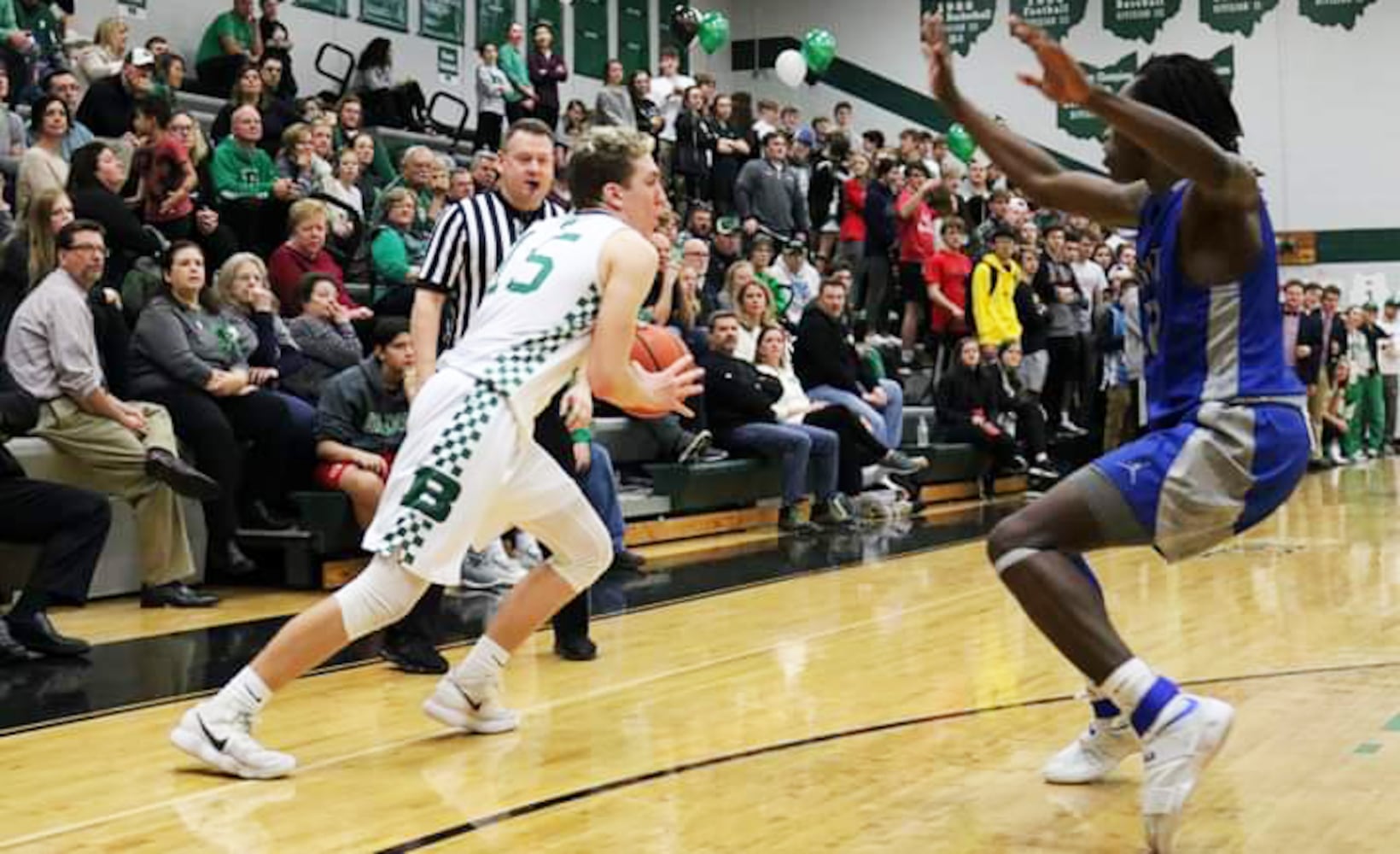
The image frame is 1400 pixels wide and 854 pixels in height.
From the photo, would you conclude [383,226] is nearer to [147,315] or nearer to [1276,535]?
[147,315]

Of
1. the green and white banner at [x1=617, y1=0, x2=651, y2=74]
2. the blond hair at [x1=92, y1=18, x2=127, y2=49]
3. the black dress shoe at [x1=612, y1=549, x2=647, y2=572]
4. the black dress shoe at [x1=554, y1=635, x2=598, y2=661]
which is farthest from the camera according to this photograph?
the green and white banner at [x1=617, y1=0, x2=651, y2=74]

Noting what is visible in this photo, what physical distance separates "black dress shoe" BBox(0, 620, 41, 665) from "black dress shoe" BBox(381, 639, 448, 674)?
4.31 ft

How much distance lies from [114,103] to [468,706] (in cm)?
773

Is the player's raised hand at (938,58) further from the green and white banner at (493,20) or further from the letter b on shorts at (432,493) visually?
the green and white banner at (493,20)

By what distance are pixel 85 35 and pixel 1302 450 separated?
13.1 meters

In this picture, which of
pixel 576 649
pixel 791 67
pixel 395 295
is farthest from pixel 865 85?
pixel 576 649

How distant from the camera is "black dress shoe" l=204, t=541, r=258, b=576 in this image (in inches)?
330

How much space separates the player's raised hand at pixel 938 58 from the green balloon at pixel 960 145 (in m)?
16.9

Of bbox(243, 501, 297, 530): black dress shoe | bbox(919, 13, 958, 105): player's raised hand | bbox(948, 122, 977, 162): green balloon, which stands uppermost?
bbox(948, 122, 977, 162): green balloon

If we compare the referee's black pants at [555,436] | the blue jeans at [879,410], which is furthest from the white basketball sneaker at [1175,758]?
the blue jeans at [879,410]

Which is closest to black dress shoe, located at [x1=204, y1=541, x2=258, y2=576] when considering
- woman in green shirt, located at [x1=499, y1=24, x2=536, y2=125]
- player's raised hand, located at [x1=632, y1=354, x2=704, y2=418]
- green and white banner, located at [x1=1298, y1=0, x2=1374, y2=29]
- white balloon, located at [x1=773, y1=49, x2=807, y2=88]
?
player's raised hand, located at [x1=632, y1=354, x2=704, y2=418]

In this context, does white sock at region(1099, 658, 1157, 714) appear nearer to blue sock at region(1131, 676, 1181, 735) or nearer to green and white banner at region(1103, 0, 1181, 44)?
blue sock at region(1131, 676, 1181, 735)

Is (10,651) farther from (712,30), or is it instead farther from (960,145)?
(960,145)

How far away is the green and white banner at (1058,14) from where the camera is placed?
24.0 meters
